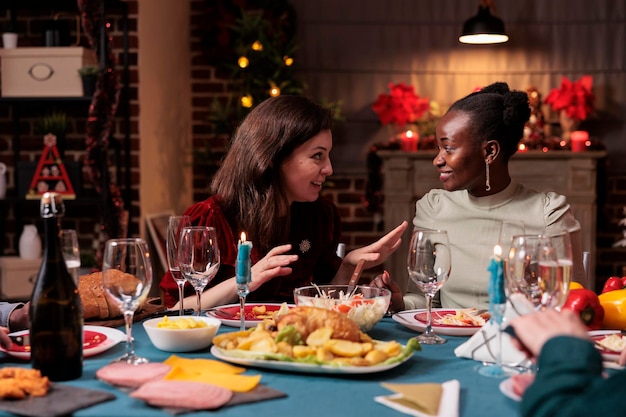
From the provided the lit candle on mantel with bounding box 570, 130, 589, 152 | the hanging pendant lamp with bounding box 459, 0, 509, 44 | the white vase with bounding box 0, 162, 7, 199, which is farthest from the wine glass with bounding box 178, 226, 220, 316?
the lit candle on mantel with bounding box 570, 130, 589, 152

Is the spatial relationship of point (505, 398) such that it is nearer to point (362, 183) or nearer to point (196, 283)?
point (196, 283)

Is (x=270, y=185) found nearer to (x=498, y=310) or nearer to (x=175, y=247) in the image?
(x=175, y=247)

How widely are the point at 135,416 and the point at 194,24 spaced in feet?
14.1

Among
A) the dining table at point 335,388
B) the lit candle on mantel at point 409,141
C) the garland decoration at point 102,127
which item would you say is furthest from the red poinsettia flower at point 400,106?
the dining table at point 335,388

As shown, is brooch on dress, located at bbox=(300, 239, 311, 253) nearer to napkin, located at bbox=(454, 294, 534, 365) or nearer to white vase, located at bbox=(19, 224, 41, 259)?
napkin, located at bbox=(454, 294, 534, 365)

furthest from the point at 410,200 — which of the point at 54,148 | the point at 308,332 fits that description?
the point at 308,332

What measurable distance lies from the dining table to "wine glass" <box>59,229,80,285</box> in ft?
0.56

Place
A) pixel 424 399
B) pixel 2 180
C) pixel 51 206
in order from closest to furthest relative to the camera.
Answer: pixel 424 399
pixel 51 206
pixel 2 180

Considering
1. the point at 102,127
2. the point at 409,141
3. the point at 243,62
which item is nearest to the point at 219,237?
the point at 102,127

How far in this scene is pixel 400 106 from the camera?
196 inches

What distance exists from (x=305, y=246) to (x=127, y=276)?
43.2 inches

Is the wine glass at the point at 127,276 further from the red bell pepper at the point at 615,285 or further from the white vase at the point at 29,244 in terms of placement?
the white vase at the point at 29,244

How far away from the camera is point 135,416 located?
1.15m

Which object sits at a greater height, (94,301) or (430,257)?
(430,257)
